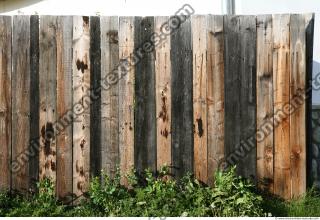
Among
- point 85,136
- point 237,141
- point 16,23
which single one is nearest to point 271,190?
point 237,141

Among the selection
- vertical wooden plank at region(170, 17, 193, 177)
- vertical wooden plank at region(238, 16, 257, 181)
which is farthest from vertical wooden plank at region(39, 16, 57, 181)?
vertical wooden plank at region(238, 16, 257, 181)

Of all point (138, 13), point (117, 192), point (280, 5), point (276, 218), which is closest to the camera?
point (276, 218)

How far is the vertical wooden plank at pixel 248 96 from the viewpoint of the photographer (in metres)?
6.12

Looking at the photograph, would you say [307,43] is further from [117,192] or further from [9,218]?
[9,218]

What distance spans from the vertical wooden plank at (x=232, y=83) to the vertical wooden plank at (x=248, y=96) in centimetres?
4

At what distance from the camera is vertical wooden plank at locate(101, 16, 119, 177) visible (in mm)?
6105

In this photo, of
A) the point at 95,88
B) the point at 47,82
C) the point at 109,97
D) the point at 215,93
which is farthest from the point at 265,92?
the point at 47,82

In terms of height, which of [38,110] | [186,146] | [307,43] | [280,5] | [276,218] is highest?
[280,5]

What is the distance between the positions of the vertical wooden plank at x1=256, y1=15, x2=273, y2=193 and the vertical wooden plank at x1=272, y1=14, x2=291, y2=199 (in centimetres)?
5

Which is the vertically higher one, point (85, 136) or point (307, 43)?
point (307, 43)

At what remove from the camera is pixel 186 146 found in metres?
6.16

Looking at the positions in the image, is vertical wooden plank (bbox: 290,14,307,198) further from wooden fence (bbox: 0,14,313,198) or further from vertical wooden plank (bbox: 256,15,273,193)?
vertical wooden plank (bbox: 256,15,273,193)

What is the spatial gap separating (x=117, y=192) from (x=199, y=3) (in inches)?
138

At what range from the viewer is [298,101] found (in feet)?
20.0
